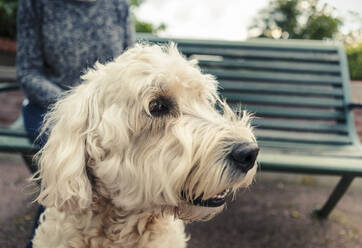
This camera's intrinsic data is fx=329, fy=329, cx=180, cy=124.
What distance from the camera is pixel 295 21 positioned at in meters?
11.2

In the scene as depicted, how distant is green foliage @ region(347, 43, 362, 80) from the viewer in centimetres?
722

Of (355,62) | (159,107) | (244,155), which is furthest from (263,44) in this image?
(355,62)

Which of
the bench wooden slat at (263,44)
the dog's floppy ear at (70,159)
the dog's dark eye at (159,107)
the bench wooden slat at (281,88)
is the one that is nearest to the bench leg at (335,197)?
the bench wooden slat at (281,88)

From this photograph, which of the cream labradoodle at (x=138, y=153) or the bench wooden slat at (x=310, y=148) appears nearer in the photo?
the cream labradoodle at (x=138, y=153)

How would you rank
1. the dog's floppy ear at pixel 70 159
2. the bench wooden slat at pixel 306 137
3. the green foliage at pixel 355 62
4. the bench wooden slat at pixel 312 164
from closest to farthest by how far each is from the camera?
the dog's floppy ear at pixel 70 159, the bench wooden slat at pixel 312 164, the bench wooden slat at pixel 306 137, the green foliage at pixel 355 62

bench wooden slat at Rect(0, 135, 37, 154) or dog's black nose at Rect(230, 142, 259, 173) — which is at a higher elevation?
dog's black nose at Rect(230, 142, 259, 173)

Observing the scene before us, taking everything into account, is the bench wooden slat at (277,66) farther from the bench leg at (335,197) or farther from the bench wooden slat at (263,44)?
the bench leg at (335,197)

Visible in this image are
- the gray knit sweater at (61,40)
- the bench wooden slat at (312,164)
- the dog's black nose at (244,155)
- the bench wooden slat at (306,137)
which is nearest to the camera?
the dog's black nose at (244,155)

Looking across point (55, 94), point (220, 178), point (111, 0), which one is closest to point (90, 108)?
point (220, 178)

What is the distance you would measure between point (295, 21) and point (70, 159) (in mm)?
11338

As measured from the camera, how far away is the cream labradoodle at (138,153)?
52.4 inches

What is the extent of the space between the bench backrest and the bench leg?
0.45 metres

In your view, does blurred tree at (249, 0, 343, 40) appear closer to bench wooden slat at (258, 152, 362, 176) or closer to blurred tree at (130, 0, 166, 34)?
blurred tree at (130, 0, 166, 34)

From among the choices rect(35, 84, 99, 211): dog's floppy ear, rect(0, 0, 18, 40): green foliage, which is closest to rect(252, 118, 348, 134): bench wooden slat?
rect(35, 84, 99, 211): dog's floppy ear
